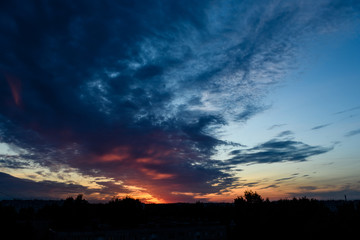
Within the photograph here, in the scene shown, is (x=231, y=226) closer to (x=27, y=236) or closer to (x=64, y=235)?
(x=64, y=235)

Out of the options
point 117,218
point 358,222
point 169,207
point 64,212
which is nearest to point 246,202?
point 169,207

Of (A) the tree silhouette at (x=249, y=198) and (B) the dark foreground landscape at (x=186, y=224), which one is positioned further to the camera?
(A) the tree silhouette at (x=249, y=198)

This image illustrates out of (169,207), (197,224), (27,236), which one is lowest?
(27,236)

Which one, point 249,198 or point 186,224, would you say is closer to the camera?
point 186,224

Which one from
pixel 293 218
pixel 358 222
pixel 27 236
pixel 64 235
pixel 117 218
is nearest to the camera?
pixel 64 235

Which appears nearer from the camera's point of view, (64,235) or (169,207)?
(64,235)

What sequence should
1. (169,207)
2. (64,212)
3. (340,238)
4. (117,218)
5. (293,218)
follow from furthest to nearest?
1. (169,207)
2. (117,218)
3. (64,212)
4. (293,218)
5. (340,238)

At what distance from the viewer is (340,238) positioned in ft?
148

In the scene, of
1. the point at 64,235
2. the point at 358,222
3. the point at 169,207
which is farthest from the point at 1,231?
the point at 169,207

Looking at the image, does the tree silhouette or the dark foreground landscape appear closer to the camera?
the dark foreground landscape

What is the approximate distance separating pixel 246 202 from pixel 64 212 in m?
77.1

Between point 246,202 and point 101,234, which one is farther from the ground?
point 246,202

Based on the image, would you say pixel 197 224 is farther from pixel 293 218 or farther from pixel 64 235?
pixel 293 218

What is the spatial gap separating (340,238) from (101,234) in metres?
43.2
